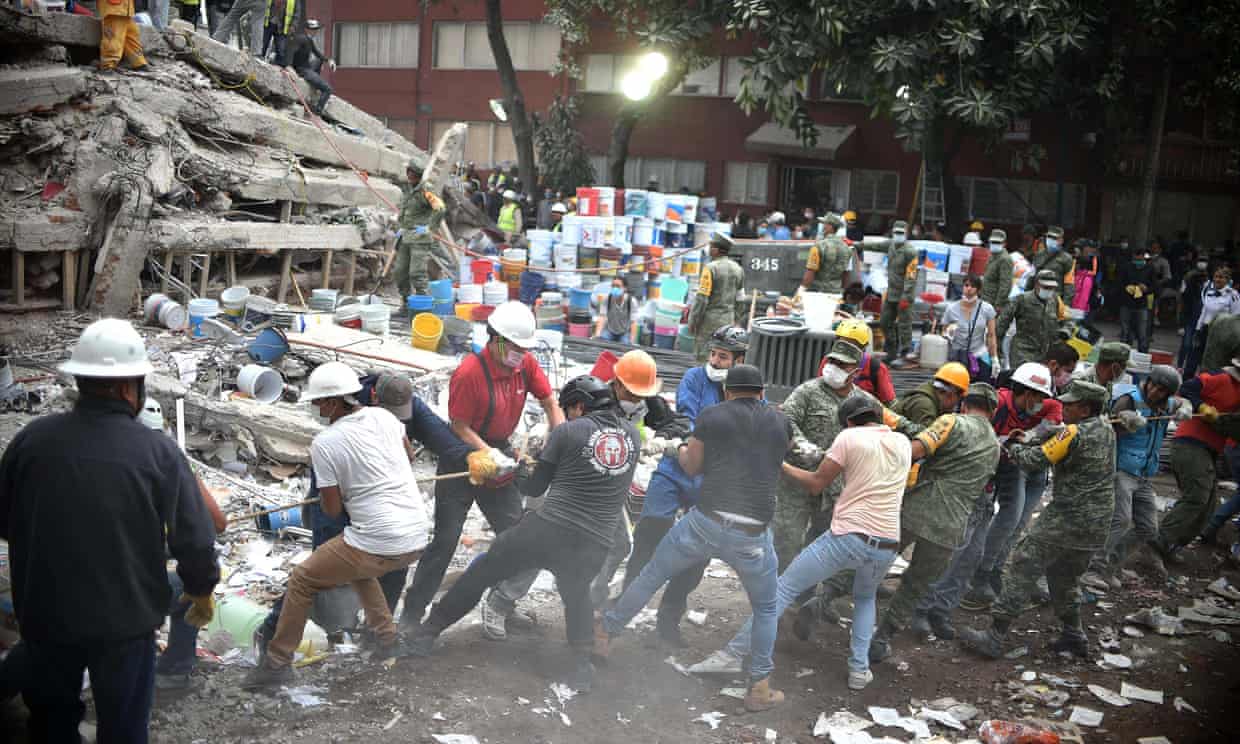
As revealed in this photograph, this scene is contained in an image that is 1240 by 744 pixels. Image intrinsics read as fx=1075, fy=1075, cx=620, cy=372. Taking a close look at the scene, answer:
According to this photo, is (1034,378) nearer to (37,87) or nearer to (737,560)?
(737,560)

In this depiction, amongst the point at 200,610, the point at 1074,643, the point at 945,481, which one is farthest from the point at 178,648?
the point at 1074,643

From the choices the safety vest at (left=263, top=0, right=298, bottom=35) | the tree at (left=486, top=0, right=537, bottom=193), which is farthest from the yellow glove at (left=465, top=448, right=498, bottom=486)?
the tree at (left=486, top=0, right=537, bottom=193)

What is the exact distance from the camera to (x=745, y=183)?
93.5 ft

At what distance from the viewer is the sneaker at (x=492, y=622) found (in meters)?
5.97

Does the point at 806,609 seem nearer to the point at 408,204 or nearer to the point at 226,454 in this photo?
the point at 226,454

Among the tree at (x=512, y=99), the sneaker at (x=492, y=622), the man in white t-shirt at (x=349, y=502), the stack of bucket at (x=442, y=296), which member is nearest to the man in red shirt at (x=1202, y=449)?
the sneaker at (x=492, y=622)

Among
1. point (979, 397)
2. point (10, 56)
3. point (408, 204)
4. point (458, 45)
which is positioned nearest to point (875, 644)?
point (979, 397)

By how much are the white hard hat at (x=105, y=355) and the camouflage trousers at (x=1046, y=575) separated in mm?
5112

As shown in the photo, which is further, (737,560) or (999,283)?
(999,283)

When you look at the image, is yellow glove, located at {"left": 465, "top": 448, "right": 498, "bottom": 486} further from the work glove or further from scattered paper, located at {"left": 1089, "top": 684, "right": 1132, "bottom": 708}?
the work glove

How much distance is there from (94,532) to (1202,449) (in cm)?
759

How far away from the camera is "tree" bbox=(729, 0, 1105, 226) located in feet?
55.4

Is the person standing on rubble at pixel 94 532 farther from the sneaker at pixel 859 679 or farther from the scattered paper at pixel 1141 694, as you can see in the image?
the scattered paper at pixel 1141 694

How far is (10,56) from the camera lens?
12352mm
